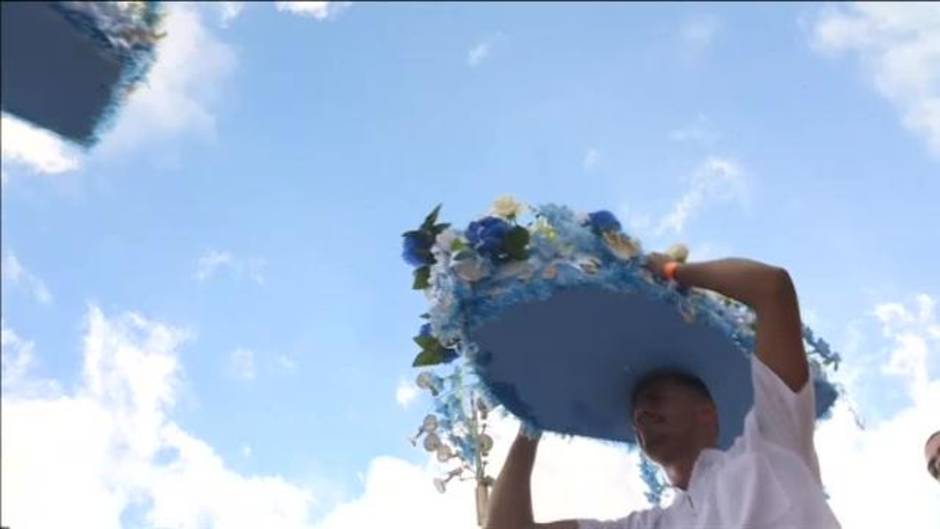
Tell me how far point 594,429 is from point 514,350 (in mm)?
370

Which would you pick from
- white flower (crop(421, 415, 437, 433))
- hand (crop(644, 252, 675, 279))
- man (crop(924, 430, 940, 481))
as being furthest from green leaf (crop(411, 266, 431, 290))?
man (crop(924, 430, 940, 481))

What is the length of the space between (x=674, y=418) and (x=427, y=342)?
1.89ft

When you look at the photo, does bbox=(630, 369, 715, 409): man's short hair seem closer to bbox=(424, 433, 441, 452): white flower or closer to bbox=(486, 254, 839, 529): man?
bbox=(486, 254, 839, 529): man

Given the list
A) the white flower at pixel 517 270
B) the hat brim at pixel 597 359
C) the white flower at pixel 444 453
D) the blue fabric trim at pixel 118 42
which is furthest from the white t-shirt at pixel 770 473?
the blue fabric trim at pixel 118 42

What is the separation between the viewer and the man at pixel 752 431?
2.27 meters

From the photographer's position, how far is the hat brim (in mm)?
2443

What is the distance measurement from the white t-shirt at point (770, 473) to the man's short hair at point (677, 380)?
0.19 m

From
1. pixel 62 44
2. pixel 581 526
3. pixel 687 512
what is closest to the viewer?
pixel 62 44

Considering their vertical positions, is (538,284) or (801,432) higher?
(538,284)

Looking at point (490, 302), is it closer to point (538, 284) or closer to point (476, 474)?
point (538, 284)

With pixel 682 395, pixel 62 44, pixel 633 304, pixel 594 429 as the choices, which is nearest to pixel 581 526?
pixel 594 429

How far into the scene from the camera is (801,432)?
2.33 metres

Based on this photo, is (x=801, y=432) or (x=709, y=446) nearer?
(x=801, y=432)

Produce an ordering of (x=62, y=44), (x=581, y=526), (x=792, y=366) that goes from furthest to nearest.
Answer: (x=581, y=526)
(x=792, y=366)
(x=62, y=44)
